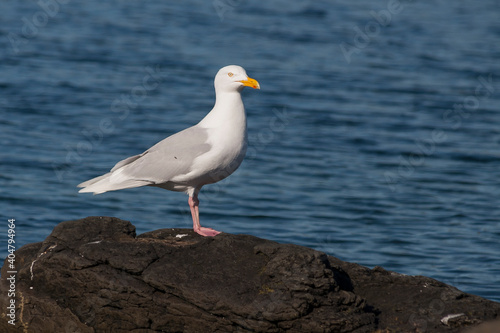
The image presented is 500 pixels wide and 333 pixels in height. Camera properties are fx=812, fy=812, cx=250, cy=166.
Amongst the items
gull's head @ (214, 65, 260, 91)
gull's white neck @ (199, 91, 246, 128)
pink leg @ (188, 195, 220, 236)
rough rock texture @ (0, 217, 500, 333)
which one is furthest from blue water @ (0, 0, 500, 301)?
gull's head @ (214, 65, 260, 91)

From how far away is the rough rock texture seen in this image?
7.00 meters

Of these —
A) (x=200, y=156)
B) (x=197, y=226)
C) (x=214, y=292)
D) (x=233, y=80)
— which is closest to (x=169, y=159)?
(x=200, y=156)

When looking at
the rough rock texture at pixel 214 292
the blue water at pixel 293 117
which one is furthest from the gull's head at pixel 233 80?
the blue water at pixel 293 117

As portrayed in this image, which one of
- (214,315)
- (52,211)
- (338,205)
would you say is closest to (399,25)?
(338,205)

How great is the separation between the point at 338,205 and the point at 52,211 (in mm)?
5285

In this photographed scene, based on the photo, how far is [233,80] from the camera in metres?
8.84

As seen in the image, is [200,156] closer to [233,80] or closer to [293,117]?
[233,80]

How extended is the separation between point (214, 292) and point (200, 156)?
6.12 feet

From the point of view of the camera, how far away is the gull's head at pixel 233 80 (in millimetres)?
8797

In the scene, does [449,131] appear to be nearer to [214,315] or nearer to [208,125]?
[208,125]

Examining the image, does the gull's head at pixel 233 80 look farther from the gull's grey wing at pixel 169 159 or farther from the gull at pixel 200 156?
the gull's grey wing at pixel 169 159

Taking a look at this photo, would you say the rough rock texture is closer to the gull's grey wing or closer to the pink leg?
the pink leg

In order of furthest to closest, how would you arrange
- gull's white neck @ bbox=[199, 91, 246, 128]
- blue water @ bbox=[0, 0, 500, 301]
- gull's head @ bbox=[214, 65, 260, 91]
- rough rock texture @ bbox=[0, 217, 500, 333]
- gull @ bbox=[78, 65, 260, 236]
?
blue water @ bbox=[0, 0, 500, 301] → gull's head @ bbox=[214, 65, 260, 91] → gull's white neck @ bbox=[199, 91, 246, 128] → gull @ bbox=[78, 65, 260, 236] → rough rock texture @ bbox=[0, 217, 500, 333]

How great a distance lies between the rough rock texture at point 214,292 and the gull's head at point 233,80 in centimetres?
183
